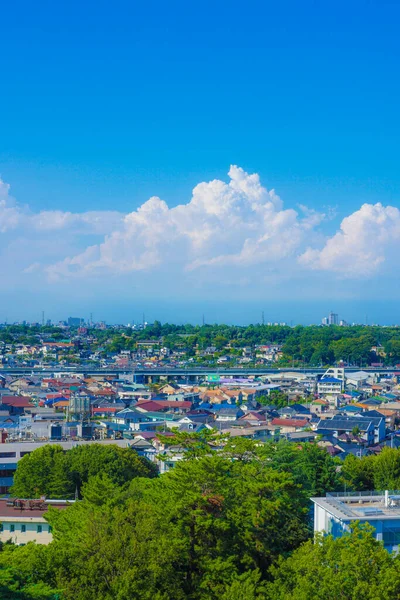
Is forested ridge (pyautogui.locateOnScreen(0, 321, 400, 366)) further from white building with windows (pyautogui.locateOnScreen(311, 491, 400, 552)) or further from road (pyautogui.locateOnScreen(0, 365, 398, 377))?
white building with windows (pyautogui.locateOnScreen(311, 491, 400, 552))

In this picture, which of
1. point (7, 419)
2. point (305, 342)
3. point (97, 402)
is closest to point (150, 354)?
point (305, 342)

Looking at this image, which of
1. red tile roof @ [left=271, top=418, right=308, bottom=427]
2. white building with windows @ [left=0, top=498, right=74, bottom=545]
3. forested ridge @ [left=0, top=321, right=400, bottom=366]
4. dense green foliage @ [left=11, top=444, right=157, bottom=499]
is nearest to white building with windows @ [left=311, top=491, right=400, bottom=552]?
white building with windows @ [left=0, top=498, right=74, bottom=545]

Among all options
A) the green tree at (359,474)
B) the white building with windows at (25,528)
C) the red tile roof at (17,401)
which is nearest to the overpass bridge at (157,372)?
the red tile roof at (17,401)

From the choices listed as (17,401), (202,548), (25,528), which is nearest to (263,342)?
(17,401)

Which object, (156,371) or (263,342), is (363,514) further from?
(263,342)

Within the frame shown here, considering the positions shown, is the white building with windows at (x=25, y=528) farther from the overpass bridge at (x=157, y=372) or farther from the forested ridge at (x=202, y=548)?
the overpass bridge at (x=157, y=372)
